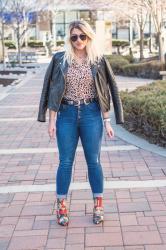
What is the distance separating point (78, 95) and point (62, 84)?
0.50 feet

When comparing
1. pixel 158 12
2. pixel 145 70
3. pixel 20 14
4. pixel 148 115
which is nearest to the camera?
pixel 148 115

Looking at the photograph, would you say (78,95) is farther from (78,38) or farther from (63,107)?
(78,38)

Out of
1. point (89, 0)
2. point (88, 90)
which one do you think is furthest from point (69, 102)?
point (89, 0)

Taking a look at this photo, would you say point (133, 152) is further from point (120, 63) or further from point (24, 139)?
point (120, 63)

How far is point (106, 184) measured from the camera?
17.1 ft

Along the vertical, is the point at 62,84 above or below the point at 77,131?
above

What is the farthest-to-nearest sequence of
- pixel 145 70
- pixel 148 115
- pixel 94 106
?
1. pixel 145 70
2. pixel 148 115
3. pixel 94 106

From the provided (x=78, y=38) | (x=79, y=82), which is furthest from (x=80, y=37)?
(x=79, y=82)

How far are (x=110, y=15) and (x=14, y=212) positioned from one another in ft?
120

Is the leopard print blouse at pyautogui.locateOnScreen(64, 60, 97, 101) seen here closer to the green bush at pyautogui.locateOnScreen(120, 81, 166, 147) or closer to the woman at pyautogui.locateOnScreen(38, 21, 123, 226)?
the woman at pyautogui.locateOnScreen(38, 21, 123, 226)

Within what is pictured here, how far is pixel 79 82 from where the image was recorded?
155 inches

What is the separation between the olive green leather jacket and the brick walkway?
863mm

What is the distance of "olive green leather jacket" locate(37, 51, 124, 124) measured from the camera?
12.9ft

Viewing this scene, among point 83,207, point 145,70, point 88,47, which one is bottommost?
point 145,70
